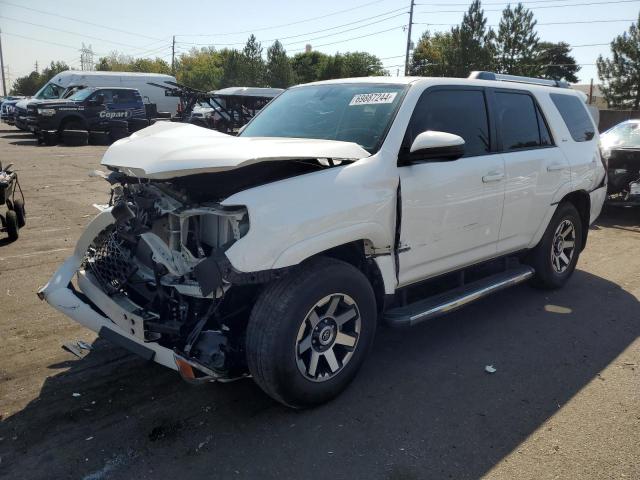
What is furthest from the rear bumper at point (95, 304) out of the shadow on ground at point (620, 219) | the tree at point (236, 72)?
the tree at point (236, 72)

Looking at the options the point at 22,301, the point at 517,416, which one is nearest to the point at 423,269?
the point at 517,416

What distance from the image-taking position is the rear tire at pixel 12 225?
657cm

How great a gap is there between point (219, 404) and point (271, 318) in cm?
84

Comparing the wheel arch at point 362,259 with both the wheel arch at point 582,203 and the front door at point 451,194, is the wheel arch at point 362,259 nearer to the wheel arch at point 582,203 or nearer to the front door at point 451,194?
the front door at point 451,194

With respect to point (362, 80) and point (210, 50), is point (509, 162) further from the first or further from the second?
point (210, 50)

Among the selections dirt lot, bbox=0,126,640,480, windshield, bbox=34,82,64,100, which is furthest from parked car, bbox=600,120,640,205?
windshield, bbox=34,82,64,100

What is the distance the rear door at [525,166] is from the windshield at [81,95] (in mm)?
20247

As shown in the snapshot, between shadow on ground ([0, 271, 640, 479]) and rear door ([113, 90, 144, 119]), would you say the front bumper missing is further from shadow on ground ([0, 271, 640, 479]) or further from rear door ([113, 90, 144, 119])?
rear door ([113, 90, 144, 119])

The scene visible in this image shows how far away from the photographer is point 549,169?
4.79m

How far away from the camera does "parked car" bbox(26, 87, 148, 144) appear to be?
2014 cm

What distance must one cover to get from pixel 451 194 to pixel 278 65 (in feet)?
182

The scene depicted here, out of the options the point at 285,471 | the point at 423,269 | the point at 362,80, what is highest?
the point at 362,80

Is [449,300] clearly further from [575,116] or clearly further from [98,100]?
[98,100]

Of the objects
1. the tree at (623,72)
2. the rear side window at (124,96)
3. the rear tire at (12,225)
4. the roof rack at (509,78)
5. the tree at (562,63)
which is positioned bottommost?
the rear tire at (12,225)
